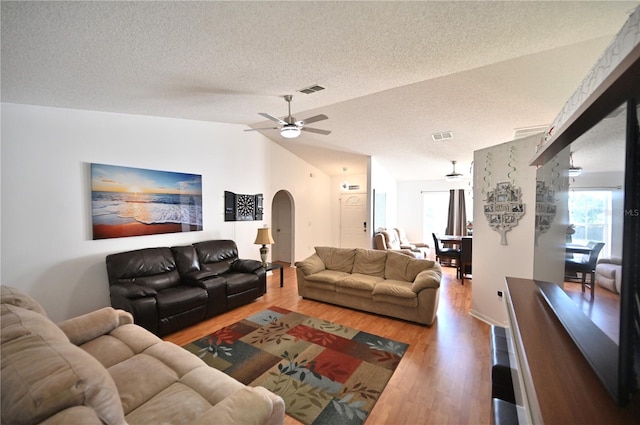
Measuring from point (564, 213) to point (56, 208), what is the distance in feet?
15.7

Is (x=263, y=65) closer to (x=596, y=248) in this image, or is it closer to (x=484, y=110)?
(x=596, y=248)

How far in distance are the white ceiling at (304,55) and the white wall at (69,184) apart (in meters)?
0.27

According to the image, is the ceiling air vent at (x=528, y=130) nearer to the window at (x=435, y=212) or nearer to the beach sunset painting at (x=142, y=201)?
the window at (x=435, y=212)

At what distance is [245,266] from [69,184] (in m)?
2.48

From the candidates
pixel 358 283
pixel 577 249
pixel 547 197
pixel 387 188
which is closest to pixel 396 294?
pixel 358 283

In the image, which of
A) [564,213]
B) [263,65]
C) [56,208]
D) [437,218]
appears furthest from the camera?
[437,218]

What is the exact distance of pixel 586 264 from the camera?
3.99ft

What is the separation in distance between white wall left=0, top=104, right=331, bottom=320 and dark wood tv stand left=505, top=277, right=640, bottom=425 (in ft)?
14.5

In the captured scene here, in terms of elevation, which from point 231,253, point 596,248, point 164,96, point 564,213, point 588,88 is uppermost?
point 164,96

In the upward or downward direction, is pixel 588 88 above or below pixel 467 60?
below

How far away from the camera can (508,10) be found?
1.78m

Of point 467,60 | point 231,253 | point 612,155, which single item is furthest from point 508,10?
point 231,253

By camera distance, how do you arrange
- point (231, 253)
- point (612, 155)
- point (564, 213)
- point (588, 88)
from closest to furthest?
point (612, 155) < point (588, 88) < point (564, 213) < point (231, 253)

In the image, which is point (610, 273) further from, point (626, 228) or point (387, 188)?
point (387, 188)
